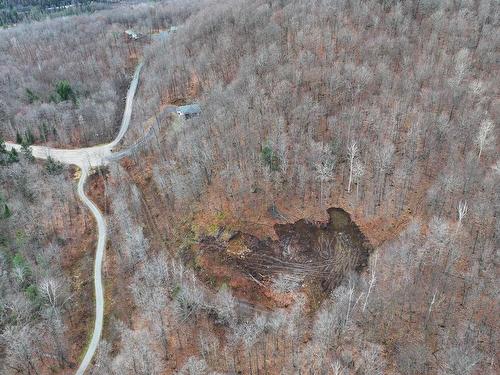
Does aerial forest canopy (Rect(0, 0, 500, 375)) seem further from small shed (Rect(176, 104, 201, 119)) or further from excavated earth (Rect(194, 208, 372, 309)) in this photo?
small shed (Rect(176, 104, 201, 119))

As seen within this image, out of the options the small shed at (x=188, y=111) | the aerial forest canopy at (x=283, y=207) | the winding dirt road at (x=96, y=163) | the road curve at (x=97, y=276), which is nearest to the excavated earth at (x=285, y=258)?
the aerial forest canopy at (x=283, y=207)

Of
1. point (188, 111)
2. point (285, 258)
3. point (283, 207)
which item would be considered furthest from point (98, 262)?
point (188, 111)

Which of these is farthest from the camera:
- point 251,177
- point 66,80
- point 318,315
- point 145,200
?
point 66,80

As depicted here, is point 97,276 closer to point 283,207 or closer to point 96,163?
point 96,163

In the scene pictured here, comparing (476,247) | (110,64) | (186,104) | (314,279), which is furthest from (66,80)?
(476,247)

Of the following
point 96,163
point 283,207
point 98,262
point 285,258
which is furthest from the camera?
point 96,163

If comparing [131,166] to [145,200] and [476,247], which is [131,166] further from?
[476,247]

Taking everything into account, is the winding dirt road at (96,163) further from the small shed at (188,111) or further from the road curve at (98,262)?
the small shed at (188,111)

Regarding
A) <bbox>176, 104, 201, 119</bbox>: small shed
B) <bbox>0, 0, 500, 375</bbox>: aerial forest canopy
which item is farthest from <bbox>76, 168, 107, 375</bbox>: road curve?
<bbox>176, 104, 201, 119</bbox>: small shed
